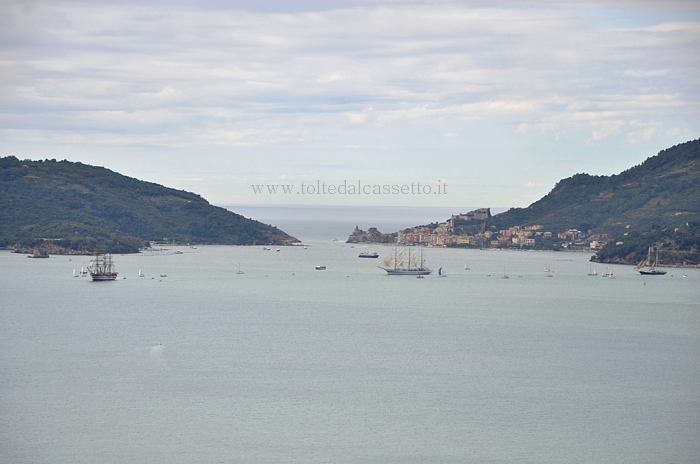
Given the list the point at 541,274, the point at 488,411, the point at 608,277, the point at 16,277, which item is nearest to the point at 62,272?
the point at 16,277

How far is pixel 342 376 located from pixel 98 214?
101m

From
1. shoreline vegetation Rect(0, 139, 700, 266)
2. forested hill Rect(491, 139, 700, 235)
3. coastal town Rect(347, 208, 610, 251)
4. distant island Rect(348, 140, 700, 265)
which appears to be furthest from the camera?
coastal town Rect(347, 208, 610, 251)

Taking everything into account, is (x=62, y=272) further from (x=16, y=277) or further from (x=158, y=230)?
(x=158, y=230)

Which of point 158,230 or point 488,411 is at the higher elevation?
point 158,230

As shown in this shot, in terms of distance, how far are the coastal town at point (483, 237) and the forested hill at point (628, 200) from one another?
2.84 m

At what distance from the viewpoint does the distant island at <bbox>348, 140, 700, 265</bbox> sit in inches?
4537

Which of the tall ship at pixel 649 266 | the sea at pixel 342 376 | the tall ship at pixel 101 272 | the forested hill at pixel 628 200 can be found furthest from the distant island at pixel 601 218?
the tall ship at pixel 101 272

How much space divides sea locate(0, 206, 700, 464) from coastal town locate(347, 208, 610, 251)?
74.6 m

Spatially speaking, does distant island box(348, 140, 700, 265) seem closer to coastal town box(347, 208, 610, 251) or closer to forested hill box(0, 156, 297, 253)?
coastal town box(347, 208, 610, 251)

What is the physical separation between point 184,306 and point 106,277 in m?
20.8

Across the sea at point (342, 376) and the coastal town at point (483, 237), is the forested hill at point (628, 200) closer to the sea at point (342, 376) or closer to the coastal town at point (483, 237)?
the coastal town at point (483, 237)

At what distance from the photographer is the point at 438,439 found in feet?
84.7

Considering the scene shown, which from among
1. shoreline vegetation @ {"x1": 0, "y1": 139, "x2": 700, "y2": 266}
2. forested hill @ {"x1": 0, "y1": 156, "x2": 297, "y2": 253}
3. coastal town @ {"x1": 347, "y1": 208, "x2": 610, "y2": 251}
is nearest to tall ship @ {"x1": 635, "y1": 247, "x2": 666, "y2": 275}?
shoreline vegetation @ {"x1": 0, "y1": 139, "x2": 700, "y2": 266}

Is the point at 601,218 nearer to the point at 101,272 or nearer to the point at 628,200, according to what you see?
the point at 628,200
